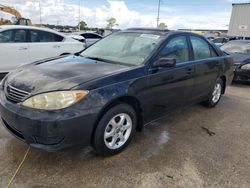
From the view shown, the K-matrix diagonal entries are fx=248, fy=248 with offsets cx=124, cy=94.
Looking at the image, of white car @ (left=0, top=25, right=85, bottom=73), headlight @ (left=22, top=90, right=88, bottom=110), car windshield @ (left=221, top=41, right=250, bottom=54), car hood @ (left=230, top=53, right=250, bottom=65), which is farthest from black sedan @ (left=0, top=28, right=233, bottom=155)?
car windshield @ (left=221, top=41, right=250, bottom=54)

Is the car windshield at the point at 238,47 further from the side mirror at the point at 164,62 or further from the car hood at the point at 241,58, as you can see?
the side mirror at the point at 164,62

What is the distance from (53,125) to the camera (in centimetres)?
235

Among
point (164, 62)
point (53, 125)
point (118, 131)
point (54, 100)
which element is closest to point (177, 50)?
point (164, 62)

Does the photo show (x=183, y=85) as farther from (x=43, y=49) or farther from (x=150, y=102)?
(x=43, y=49)

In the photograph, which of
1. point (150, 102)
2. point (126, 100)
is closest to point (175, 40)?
point (150, 102)

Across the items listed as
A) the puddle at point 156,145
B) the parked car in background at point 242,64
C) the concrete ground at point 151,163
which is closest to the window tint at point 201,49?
the concrete ground at point 151,163

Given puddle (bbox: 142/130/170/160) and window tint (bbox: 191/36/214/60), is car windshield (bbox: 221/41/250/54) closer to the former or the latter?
window tint (bbox: 191/36/214/60)

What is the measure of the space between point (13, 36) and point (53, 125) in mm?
4801

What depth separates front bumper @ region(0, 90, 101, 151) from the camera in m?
2.36

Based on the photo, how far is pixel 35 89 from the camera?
2545 millimetres

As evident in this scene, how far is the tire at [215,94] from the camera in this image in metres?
4.90

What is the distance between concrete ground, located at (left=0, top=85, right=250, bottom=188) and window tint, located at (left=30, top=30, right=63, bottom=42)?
3808mm

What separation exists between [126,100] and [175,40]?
135 cm

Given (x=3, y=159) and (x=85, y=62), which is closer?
(x=3, y=159)
